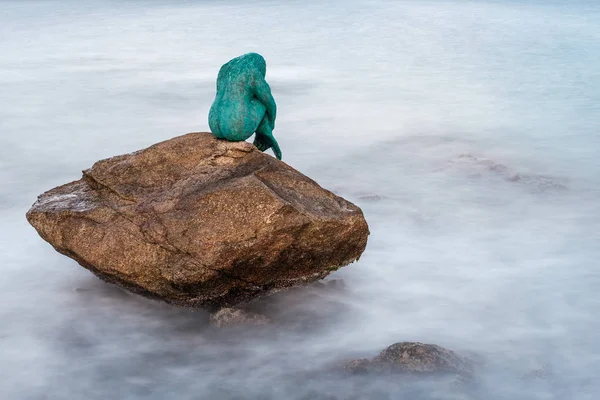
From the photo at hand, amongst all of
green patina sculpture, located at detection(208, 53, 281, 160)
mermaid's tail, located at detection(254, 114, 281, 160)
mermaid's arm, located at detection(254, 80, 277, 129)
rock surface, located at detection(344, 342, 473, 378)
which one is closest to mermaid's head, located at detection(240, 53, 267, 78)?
green patina sculpture, located at detection(208, 53, 281, 160)

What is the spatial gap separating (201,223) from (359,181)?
4257 mm

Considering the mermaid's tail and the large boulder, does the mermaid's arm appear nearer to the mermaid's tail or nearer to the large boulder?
the mermaid's tail

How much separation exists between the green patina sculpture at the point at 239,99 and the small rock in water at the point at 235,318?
4.52ft

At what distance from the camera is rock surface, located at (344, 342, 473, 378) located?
210 inches

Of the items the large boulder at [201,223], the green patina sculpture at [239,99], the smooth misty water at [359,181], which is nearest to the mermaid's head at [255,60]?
the green patina sculpture at [239,99]

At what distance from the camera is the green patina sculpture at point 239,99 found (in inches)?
245

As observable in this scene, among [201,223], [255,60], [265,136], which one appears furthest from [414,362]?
[255,60]

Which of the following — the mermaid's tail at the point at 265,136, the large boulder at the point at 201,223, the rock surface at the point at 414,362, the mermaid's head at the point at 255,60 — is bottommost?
the rock surface at the point at 414,362

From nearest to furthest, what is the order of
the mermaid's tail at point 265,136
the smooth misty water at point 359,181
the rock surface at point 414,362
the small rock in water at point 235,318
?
the rock surface at point 414,362 < the smooth misty water at point 359,181 < the small rock in water at point 235,318 < the mermaid's tail at point 265,136

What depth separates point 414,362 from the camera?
535cm

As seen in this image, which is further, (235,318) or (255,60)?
(255,60)

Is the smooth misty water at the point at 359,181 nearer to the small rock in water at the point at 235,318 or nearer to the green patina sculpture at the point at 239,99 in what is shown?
the small rock in water at the point at 235,318

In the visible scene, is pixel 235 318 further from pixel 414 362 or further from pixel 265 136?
pixel 265 136

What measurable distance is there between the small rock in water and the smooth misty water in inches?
3.8
